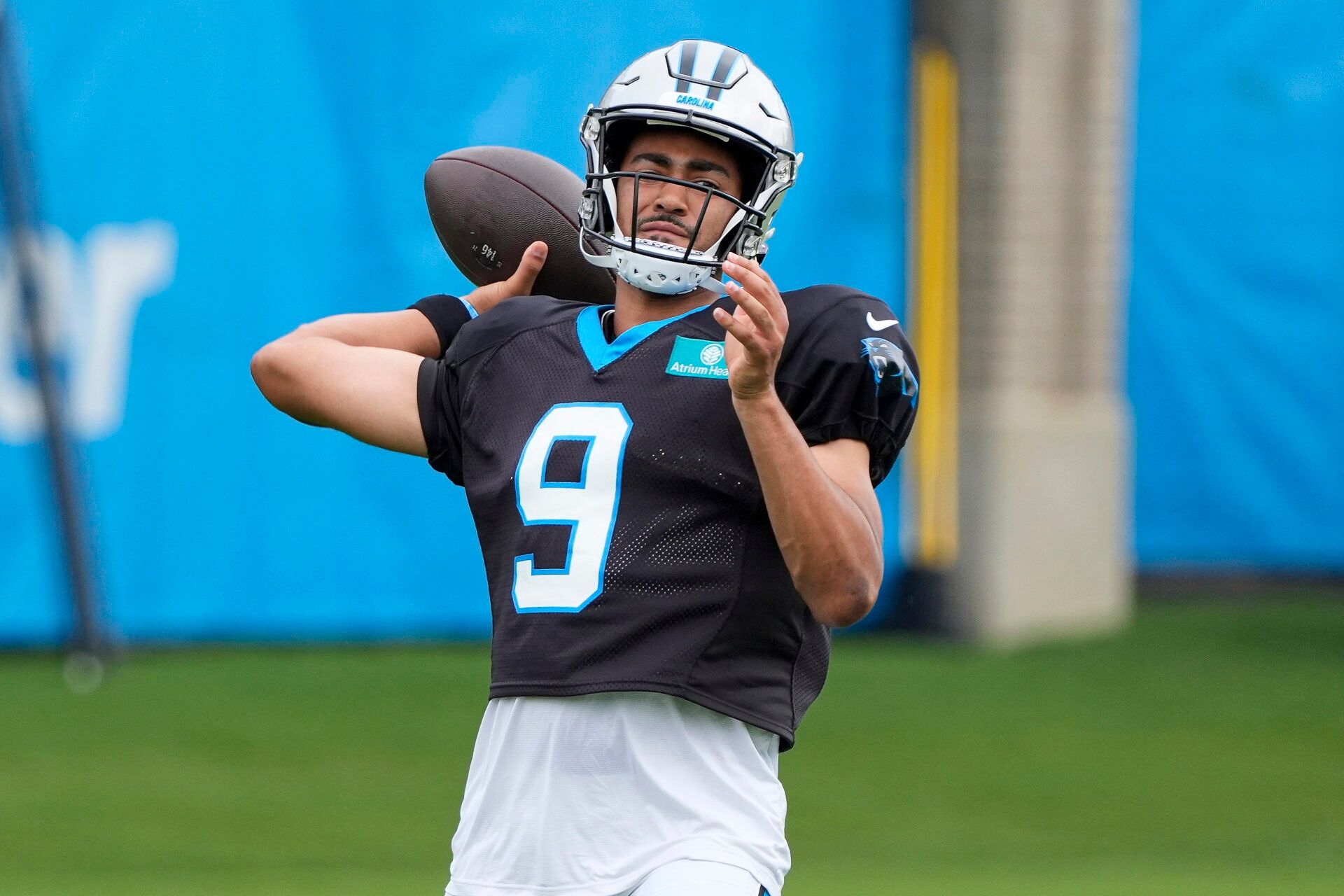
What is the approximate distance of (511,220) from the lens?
342 centimetres

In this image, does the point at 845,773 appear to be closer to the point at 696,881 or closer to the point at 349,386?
the point at 349,386

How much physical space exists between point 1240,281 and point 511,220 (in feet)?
28.2

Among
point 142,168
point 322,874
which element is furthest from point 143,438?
point 322,874

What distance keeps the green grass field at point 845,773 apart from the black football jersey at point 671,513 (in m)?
3.14

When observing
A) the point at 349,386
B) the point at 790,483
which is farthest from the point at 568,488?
the point at 349,386

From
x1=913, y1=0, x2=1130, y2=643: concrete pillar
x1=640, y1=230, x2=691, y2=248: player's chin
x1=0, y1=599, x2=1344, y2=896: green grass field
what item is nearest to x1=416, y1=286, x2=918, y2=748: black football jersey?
x1=640, y1=230, x2=691, y2=248: player's chin

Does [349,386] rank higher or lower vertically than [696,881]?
higher

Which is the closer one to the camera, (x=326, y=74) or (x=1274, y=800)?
(x=1274, y=800)

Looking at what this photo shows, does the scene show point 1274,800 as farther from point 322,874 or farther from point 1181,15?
point 1181,15

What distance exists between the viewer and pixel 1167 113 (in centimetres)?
1127

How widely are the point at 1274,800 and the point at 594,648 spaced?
198 inches

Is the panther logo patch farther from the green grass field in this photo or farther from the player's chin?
the green grass field

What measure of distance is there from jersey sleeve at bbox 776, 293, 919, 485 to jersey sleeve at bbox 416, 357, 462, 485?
55 cm

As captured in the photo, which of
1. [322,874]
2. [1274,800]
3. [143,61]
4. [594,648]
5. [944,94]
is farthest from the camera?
[944,94]
